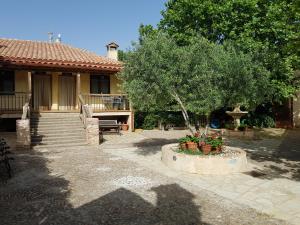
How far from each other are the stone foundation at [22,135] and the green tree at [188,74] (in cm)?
560

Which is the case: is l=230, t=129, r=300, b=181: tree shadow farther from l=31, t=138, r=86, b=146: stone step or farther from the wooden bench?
l=31, t=138, r=86, b=146: stone step

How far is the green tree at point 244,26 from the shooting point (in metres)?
17.1

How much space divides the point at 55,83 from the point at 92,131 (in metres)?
7.10

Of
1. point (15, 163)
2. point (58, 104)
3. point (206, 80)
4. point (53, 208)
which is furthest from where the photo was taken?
point (58, 104)

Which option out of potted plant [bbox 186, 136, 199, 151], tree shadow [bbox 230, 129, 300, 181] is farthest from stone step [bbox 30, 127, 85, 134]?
tree shadow [bbox 230, 129, 300, 181]

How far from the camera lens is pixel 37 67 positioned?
56.4 ft

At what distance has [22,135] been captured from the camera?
12.9 metres

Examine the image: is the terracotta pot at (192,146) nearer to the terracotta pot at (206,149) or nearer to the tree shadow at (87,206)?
the terracotta pot at (206,149)

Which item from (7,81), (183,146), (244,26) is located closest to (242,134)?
(244,26)

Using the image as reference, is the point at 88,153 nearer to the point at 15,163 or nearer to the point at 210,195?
the point at 15,163

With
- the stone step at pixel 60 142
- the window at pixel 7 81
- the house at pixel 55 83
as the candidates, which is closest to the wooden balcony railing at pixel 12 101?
the house at pixel 55 83

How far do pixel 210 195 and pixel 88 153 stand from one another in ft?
21.9

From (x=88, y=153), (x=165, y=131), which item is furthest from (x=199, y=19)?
(x=88, y=153)

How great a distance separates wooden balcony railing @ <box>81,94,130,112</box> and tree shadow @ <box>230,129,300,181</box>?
761 cm
